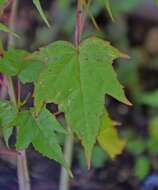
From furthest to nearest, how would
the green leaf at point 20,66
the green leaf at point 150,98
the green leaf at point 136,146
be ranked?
1. the green leaf at point 136,146
2. the green leaf at point 150,98
3. the green leaf at point 20,66

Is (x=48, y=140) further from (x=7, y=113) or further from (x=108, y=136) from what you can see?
(x=108, y=136)

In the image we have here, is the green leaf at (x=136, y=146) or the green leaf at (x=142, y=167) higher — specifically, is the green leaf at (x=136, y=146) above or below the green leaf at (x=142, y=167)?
above

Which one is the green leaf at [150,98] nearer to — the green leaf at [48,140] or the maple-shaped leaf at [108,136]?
the maple-shaped leaf at [108,136]

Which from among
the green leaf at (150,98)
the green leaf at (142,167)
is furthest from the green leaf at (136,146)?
the green leaf at (150,98)

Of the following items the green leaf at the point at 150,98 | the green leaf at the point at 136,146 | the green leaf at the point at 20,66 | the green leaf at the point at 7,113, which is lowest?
the green leaf at the point at 136,146

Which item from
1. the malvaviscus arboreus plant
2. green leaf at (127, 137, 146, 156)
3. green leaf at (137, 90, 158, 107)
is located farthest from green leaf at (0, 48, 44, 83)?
green leaf at (127, 137, 146, 156)

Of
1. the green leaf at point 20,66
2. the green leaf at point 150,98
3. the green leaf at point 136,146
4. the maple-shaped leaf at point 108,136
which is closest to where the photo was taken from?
the green leaf at point 20,66

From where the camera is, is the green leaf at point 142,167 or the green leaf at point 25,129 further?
the green leaf at point 142,167
